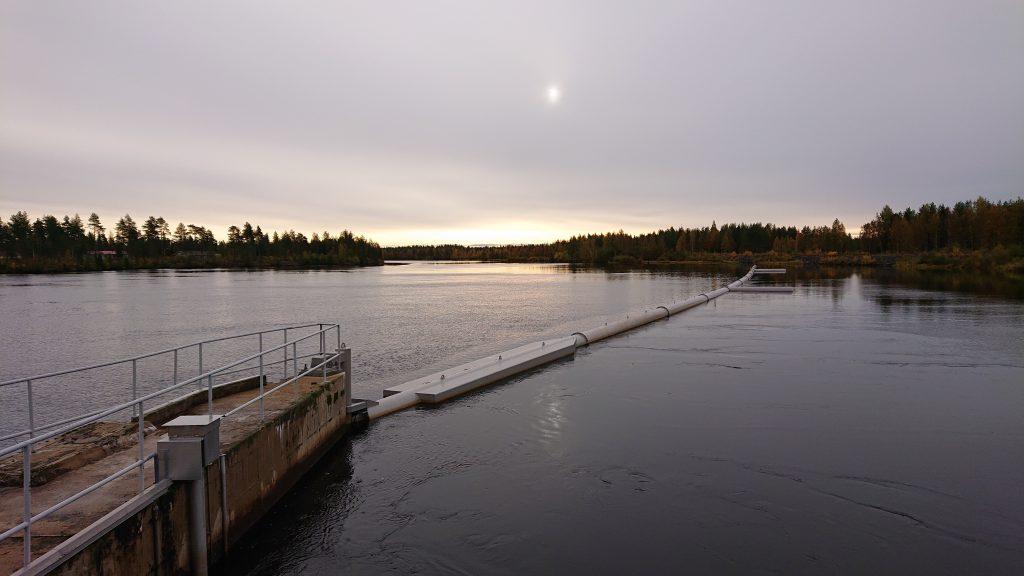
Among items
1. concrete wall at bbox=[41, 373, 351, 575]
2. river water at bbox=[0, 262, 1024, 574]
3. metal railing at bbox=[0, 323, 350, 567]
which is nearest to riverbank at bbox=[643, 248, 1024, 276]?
river water at bbox=[0, 262, 1024, 574]

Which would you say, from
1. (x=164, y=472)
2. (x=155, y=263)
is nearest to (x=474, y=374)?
(x=164, y=472)

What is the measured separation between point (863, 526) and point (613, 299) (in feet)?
162

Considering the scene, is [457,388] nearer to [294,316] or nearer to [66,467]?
[66,467]

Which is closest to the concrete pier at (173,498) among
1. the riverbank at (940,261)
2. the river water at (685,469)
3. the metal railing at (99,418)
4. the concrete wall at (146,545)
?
the concrete wall at (146,545)

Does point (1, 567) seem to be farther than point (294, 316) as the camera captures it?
No

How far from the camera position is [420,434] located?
12961 millimetres

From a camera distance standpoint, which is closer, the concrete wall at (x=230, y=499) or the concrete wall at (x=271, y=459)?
the concrete wall at (x=230, y=499)

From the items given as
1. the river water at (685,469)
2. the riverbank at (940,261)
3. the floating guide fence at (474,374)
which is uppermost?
the riverbank at (940,261)

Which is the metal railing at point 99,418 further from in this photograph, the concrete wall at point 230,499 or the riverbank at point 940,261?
the riverbank at point 940,261

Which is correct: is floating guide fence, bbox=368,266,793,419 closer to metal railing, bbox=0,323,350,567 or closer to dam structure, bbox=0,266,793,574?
dam structure, bbox=0,266,793,574

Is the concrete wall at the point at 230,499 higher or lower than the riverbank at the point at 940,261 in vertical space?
lower

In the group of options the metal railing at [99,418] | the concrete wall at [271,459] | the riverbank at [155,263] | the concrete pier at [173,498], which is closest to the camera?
the metal railing at [99,418]

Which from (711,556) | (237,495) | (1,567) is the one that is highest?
(1,567)

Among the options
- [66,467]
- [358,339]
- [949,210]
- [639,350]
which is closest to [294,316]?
[358,339]
